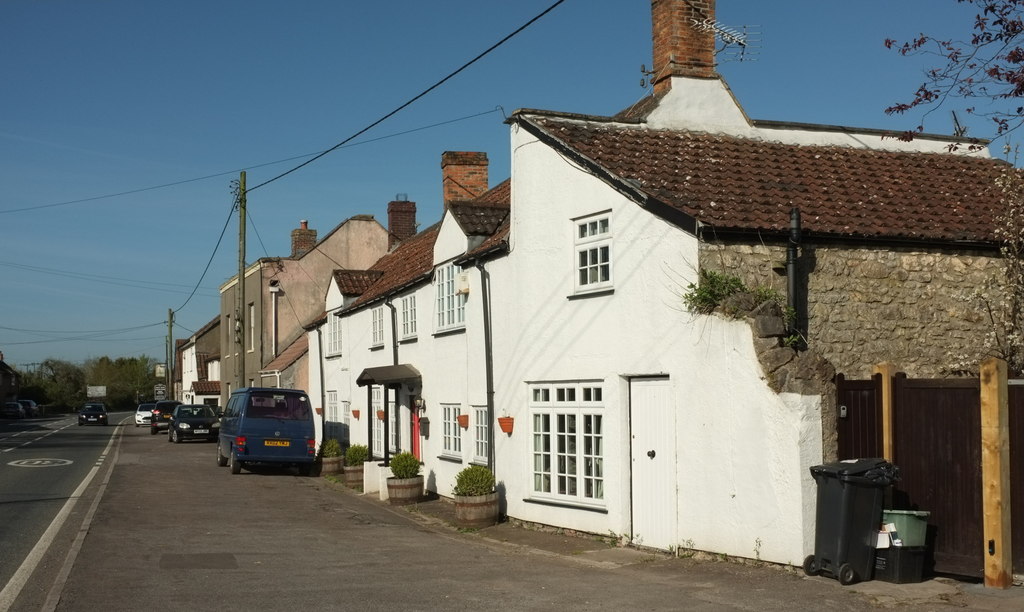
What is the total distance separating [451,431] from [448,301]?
2517 mm

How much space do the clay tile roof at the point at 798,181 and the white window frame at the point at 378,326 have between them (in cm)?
1055

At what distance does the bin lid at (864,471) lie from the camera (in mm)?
9930

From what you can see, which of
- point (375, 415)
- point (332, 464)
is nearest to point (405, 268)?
point (375, 415)

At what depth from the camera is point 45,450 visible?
3253cm

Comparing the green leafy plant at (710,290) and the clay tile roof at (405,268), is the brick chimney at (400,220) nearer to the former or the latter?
the clay tile roof at (405,268)

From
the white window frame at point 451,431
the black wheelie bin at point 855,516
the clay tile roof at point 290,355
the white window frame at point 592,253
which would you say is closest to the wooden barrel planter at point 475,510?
the white window frame at point 451,431

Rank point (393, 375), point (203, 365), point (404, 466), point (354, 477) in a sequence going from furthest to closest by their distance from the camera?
point (203, 365), point (354, 477), point (393, 375), point (404, 466)

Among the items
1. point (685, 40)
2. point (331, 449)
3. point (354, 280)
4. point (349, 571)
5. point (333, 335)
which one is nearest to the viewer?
point (349, 571)

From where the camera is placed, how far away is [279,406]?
986 inches

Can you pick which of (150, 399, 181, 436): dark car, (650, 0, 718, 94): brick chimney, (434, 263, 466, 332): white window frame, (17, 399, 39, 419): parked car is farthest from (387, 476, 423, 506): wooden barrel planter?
(17, 399, 39, 419): parked car

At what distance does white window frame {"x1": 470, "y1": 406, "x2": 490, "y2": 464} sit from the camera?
17.5 meters

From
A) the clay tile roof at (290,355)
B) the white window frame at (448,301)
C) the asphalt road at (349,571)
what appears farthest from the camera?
the clay tile roof at (290,355)

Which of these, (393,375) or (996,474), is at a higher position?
(393,375)

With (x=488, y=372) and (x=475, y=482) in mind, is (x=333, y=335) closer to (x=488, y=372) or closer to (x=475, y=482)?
(x=488, y=372)
